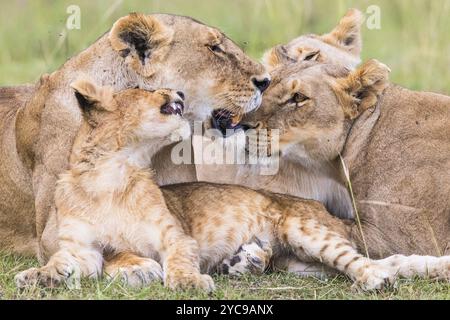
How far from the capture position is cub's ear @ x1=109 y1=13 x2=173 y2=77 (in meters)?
5.95

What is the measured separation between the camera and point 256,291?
5543 millimetres

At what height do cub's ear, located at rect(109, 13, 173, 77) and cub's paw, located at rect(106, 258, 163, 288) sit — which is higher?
cub's ear, located at rect(109, 13, 173, 77)

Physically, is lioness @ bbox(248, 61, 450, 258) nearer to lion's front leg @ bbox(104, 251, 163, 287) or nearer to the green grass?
the green grass

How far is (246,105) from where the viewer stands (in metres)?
6.16

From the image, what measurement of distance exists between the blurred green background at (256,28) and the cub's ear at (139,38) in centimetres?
387

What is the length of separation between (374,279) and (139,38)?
1594 millimetres

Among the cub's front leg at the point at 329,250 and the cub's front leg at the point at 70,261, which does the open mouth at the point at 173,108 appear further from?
the cub's front leg at the point at 329,250

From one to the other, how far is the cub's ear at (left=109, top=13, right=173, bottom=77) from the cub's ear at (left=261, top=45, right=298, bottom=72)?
87cm

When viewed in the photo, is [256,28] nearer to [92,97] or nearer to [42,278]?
[92,97]

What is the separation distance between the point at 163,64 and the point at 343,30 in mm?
1708

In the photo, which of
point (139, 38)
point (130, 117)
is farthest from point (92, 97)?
point (139, 38)

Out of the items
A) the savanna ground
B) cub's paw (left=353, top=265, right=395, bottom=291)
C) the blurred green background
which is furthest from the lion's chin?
the blurred green background

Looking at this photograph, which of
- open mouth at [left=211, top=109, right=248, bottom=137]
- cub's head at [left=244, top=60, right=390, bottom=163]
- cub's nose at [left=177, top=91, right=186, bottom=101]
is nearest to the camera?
cub's nose at [left=177, top=91, right=186, bottom=101]
